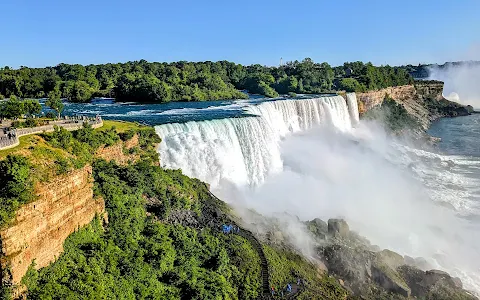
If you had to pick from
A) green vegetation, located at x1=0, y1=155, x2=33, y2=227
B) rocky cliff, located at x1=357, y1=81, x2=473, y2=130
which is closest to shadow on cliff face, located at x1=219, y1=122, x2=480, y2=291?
green vegetation, located at x1=0, y1=155, x2=33, y2=227

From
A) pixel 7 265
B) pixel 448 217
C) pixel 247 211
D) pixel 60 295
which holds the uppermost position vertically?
pixel 7 265

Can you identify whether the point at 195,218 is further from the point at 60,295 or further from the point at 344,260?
the point at 60,295

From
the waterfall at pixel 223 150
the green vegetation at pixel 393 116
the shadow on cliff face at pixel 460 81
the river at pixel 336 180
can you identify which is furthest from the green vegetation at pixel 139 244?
the shadow on cliff face at pixel 460 81

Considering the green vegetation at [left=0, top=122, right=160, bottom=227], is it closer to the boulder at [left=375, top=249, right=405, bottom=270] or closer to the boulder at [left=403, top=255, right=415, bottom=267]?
the boulder at [left=375, top=249, right=405, bottom=270]

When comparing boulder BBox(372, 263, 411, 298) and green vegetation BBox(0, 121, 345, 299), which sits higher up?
green vegetation BBox(0, 121, 345, 299)

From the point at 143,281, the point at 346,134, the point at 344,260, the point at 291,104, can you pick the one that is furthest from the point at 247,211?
the point at 346,134

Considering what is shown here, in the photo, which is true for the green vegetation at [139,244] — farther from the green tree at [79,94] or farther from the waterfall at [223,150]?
the green tree at [79,94]
